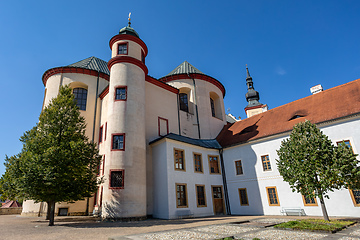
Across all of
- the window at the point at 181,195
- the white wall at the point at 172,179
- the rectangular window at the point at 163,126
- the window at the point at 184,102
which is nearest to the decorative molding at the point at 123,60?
the rectangular window at the point at 163,126

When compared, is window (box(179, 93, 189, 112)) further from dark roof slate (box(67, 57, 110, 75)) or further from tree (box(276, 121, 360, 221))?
tree (box(276, 121, 360, 221))

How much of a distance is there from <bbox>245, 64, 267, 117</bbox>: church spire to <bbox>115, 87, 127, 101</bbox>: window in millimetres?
33466

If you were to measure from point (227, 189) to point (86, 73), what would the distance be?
63.0ft

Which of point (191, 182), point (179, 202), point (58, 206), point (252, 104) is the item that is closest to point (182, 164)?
point (191, 182)

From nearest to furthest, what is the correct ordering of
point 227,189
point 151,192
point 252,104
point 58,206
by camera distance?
point 151,192, point 58,206, point 227,189, point 252,104

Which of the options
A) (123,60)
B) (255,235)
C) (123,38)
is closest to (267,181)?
(255,235)

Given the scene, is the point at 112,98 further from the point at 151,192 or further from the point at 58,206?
the point at 58,206

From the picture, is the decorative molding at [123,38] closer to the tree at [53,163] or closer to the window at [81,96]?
the window at [81,96]

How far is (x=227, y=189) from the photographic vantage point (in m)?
20.8

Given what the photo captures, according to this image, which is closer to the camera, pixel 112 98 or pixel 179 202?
pixel 179 202

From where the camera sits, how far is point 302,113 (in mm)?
18984

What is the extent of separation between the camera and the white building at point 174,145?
1570 centimetres

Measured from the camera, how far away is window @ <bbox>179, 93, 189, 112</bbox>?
26205 millimetres

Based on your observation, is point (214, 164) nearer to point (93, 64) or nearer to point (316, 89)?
point (316, 89)
